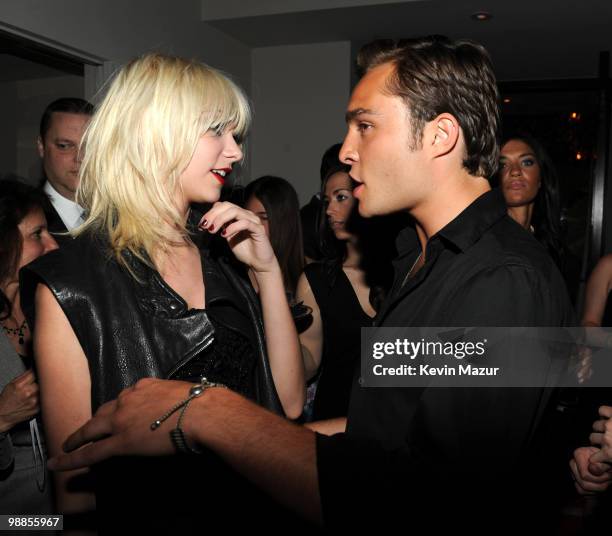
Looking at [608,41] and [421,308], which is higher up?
[608,41]

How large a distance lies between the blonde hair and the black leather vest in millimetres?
67

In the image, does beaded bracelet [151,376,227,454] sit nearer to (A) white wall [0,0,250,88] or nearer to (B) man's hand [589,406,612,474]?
(B) man's hand [589,406,612,474]

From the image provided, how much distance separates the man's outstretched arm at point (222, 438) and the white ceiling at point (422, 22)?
17.3 feet

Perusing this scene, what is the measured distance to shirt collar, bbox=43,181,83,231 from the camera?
355 cm

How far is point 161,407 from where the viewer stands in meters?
0.80

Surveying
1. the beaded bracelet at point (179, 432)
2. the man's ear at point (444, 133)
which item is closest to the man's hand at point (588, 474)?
the man's ear at point (444, 133)

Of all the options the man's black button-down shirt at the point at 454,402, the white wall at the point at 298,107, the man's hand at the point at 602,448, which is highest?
the white wall at the point at 298,107

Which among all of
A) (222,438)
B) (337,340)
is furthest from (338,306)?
(222,438)

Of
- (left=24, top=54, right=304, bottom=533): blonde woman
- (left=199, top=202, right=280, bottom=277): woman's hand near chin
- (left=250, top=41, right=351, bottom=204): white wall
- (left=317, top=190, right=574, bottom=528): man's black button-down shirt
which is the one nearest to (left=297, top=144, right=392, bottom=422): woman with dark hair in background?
(left=24, top=54, right=304, bottom=533): blonde woman

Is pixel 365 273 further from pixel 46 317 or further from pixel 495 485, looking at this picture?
pixel 495 485

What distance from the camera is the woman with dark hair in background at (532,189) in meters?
3.47

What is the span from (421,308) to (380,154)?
0.44 meters

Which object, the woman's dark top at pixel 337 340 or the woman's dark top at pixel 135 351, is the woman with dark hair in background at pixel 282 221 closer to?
the woman's dark top at pixel 337 340

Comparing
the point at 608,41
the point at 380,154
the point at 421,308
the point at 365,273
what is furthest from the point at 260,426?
the point at 608,41
